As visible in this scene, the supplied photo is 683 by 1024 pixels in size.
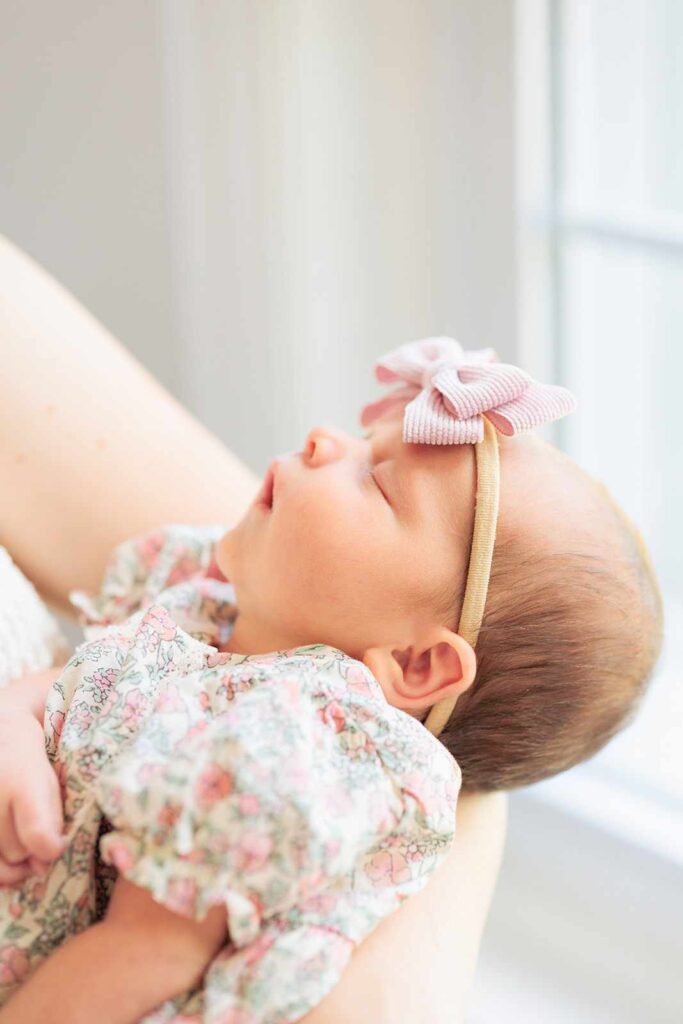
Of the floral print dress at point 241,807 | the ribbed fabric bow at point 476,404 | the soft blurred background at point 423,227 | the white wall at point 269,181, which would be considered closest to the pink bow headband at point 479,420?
the ribbed fabric bow at point 476,404

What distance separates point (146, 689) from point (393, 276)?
116cm

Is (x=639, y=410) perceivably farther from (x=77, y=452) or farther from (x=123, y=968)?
(x=123, y=968)

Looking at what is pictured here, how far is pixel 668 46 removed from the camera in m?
1.70

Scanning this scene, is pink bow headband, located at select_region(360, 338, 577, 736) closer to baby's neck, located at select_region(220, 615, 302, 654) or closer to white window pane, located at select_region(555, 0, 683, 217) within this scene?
baby's neck, located at select_region(220, 615, 302, 654)

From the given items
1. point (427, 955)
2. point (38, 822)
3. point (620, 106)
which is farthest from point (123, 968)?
point (620, 106)

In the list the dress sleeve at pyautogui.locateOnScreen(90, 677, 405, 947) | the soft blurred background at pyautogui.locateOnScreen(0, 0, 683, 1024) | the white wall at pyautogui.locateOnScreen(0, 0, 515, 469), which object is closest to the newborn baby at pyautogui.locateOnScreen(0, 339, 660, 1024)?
the dress sleeve at pyautogui.locateOnScreen(90, 677, 405, 947)

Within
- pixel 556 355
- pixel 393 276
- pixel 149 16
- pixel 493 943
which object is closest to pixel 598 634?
pixel 493 943

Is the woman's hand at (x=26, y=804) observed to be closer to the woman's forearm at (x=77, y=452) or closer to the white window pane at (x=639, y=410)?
the woman's forearm at (x=77, y=452)

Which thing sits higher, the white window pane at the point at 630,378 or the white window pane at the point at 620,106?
the white window pane at the point at 620,106

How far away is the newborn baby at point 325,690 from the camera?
0.82 meters

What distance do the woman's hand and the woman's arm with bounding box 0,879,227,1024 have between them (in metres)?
0.06

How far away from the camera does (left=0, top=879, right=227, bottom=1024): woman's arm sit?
829 millimetres

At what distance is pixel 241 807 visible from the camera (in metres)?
0.81

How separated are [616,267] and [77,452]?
903 mm
